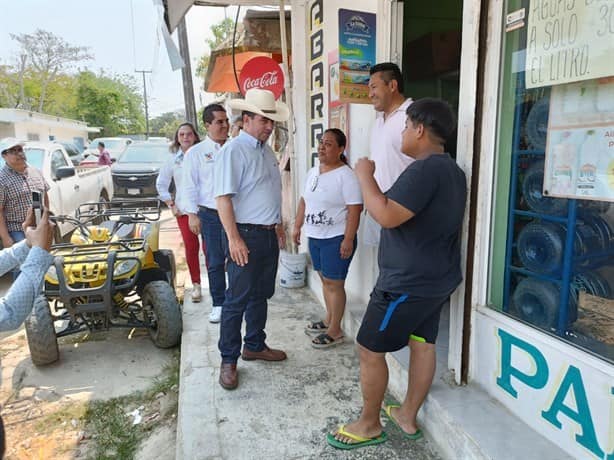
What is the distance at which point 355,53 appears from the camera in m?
3.22

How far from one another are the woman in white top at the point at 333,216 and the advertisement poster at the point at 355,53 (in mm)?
298

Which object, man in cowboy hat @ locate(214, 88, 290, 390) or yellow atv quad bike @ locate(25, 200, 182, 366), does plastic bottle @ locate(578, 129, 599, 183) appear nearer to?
man in cowboy hat @ locate(214, 88, 290, 390)

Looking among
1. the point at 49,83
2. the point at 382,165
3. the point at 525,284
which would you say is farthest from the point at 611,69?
the point at 49,83

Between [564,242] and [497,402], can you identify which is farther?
[497,402]

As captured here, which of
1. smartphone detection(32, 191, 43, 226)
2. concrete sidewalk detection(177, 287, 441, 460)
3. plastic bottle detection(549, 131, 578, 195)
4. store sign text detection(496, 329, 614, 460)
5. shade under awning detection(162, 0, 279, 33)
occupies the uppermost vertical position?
shade under awning detection(162, 0, 279, 33)

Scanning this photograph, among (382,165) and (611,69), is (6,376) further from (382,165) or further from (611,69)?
(611,69)

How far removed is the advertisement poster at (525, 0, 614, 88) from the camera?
158cm

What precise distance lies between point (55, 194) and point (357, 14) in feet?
18.2

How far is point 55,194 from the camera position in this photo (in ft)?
22.1

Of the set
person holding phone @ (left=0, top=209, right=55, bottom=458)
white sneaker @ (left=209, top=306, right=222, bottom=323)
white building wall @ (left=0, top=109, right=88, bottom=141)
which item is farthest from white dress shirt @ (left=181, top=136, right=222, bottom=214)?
white building wall @ (left=0, top=109, right=88, bottom=141)

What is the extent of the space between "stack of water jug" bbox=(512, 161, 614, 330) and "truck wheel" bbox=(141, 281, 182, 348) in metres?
2.64

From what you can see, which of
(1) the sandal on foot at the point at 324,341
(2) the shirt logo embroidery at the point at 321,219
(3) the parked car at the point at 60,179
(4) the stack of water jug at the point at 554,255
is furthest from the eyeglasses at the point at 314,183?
(3) the parked car at the point at 60,179

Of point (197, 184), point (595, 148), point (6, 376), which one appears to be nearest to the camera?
point (595, 148)

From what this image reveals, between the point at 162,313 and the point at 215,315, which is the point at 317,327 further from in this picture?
the point at 162,313
